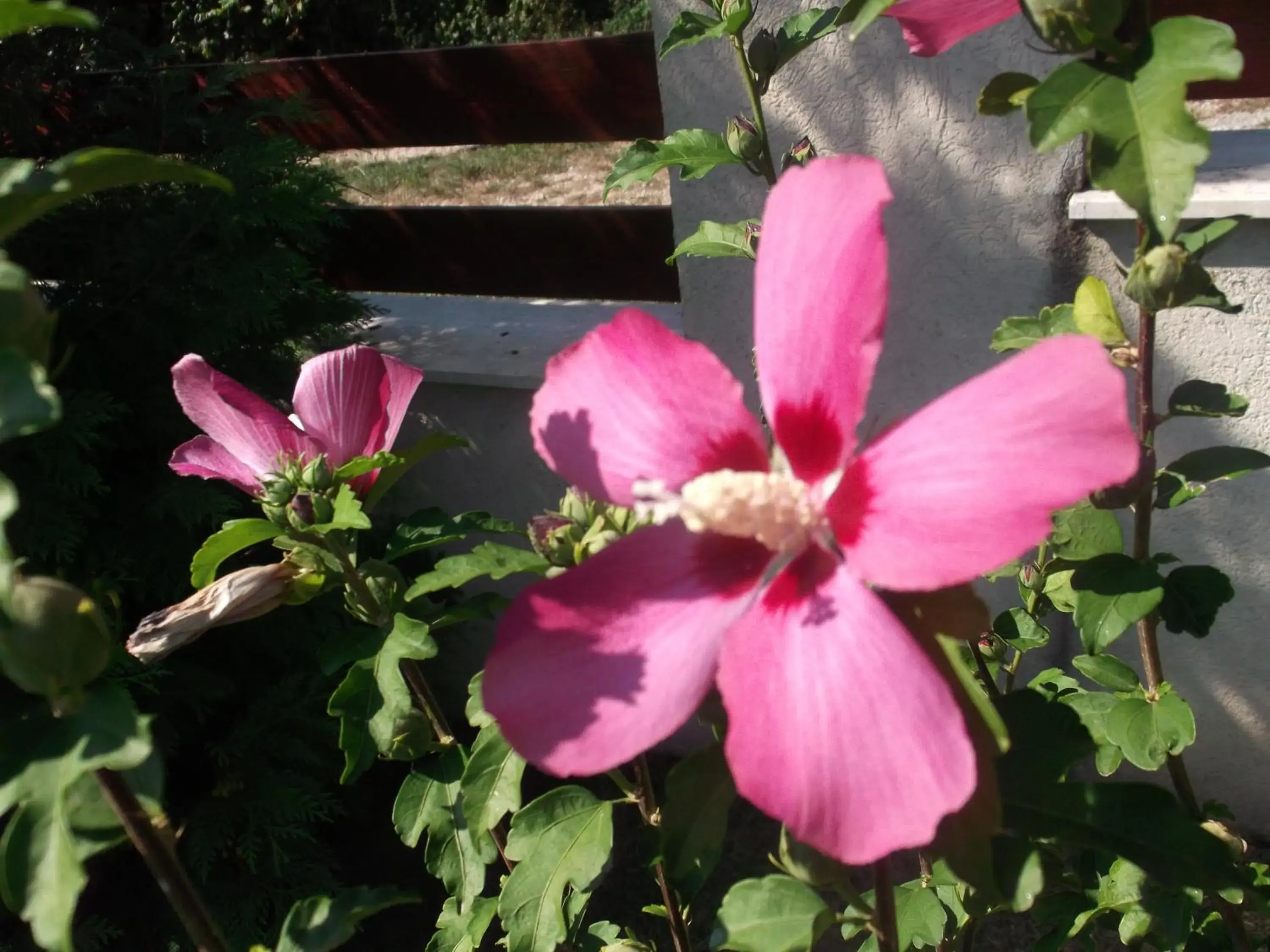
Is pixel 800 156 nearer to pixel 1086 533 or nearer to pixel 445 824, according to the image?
pixel 1086 533

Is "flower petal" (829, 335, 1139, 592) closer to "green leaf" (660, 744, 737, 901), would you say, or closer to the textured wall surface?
"green leaf" (660, 744, 737, 901)


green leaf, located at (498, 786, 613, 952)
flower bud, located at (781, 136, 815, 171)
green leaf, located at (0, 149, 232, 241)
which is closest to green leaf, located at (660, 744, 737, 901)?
green leaf, located at (498, 786, 613, 952)

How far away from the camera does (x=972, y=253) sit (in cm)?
179

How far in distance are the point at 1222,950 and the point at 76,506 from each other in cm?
191

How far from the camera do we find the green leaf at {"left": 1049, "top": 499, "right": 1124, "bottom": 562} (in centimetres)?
82

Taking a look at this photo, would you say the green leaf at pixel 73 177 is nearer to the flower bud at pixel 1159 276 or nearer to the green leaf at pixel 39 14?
the green leaf at pixel 39 14

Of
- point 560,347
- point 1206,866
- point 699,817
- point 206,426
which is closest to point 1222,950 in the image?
point 1206,866

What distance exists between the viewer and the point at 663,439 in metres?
0.56

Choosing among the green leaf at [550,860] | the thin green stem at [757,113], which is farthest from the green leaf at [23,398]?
the thin green stem at [757,113]

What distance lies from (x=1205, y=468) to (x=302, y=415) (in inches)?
26.6

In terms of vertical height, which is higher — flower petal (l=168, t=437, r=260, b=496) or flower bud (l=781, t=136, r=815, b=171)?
flower bud (l=781, t=136, r=815, b=171)

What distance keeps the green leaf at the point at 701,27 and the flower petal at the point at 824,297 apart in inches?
22.8

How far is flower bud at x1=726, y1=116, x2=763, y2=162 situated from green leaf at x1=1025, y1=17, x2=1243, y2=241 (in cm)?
52

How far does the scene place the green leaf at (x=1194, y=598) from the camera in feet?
2.76
